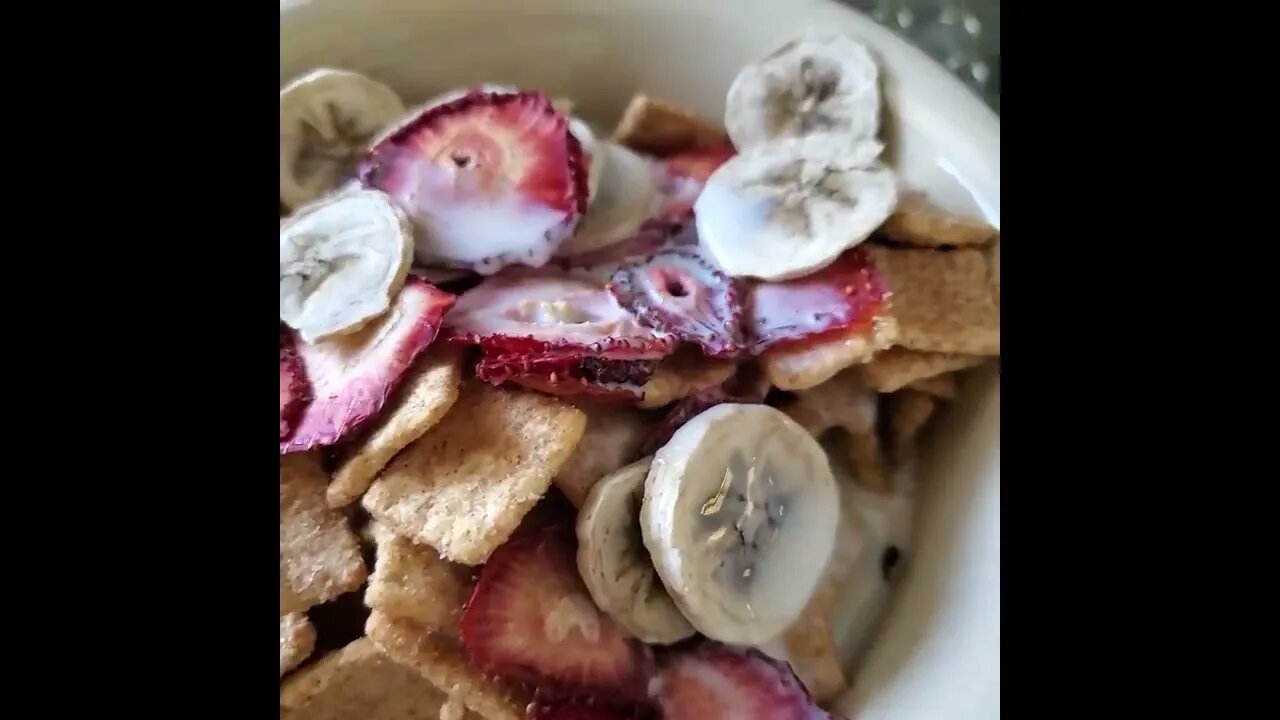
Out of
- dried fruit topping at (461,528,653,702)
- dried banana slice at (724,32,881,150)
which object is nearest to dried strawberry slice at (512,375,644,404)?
dried fruit topping at (461,528,653,702)

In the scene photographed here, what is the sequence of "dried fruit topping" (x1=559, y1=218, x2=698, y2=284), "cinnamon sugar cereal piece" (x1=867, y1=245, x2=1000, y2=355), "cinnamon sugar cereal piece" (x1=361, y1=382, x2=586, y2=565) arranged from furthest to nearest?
"dried fruit topping" (x1=559, y1=218, x2=698, y2=284), "cinnamon sugar cereal piece" (x1=867, y1=245, x2=1000, y2=355), "cinnamon sugar cereal piece" (x1=361, y1=382, x2=586, y2=565)

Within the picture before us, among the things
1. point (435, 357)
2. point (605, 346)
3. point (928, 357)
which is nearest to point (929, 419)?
point (928, 357)

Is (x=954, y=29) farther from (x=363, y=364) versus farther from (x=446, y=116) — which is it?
(x=363, y=364)

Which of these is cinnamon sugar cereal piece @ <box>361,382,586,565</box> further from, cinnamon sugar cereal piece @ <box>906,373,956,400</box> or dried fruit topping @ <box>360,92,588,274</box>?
cinnamon sugar cereal piece @ <box>906,373,956,400</box>

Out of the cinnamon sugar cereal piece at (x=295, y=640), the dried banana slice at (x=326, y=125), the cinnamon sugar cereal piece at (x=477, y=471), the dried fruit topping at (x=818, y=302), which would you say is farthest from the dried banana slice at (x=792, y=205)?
the cinnamon sugar cereal piece at (x=295, y=640)

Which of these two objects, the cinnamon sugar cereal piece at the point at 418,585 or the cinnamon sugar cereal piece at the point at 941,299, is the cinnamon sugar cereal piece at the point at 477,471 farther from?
the cinnamon sugar cereal piece at the point at 941,299
